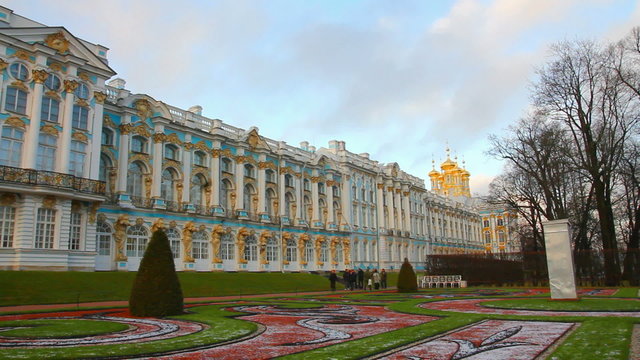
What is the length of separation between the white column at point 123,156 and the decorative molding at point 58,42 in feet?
21.9

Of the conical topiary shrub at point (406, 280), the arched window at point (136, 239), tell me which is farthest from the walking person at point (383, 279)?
the arched window at point (136, 239)

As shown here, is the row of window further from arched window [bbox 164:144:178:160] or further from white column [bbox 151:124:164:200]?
arched window [bbox 164:144:178:160]

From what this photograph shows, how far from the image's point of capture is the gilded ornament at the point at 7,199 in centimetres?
2842

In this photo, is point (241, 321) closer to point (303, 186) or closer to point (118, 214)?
point (118, 214)

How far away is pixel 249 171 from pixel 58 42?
21.2 meters

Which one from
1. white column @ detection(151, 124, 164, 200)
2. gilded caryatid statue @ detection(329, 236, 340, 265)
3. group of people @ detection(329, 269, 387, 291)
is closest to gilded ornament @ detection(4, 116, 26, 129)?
white column @ detection(151, 124, 164, 200)

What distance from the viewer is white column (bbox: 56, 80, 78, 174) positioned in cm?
3109

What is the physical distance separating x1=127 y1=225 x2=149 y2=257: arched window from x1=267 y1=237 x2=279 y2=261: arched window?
14.0 meters

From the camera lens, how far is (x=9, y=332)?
1251cm

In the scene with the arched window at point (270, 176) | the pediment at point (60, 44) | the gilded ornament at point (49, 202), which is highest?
the pediment at point (60, 44)

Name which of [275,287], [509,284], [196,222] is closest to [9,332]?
[275,287]

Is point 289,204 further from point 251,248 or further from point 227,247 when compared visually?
point 227,247

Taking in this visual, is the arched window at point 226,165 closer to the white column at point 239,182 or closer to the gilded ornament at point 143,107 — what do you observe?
the white column at point 239,182

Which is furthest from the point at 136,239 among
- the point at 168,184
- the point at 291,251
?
the point at 291,251
